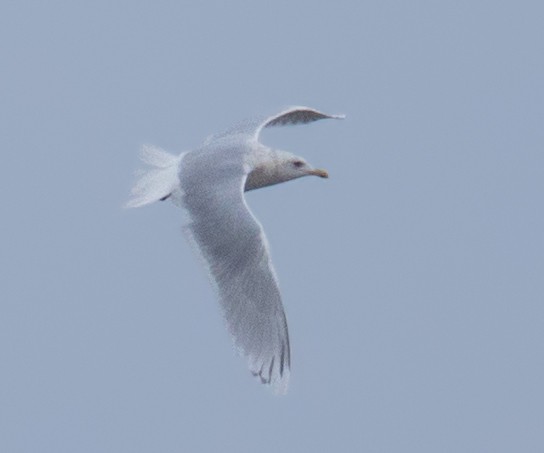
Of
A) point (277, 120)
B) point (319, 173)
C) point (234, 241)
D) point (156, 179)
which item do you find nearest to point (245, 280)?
point (234, 241)

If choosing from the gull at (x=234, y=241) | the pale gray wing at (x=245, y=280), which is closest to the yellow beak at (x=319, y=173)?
the gull at (x=234, y=241)

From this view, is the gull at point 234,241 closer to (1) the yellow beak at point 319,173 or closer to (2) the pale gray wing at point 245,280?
(2) the pale gray wing at point 245,280

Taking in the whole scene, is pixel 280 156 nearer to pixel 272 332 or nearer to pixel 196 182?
pixel 196 182

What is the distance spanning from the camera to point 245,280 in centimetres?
954

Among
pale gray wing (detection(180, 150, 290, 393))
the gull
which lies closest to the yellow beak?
the gull

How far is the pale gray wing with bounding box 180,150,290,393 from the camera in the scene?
9.45 meters

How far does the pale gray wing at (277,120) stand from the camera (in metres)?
11.0

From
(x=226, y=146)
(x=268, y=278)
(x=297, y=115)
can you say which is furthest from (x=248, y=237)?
(x=297, y=115)

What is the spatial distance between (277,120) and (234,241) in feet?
7.06

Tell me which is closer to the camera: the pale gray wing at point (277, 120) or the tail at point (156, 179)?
the tail at point (156, 179)

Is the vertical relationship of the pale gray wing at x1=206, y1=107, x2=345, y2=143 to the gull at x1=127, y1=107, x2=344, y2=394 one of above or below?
above

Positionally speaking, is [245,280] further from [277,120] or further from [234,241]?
[277,120]

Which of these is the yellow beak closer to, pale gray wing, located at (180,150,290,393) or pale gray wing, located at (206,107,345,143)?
pale gray wing, located at (206,107,345,143)

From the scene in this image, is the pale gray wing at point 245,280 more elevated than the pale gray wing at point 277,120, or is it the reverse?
the pale gray wing at point 277,120
